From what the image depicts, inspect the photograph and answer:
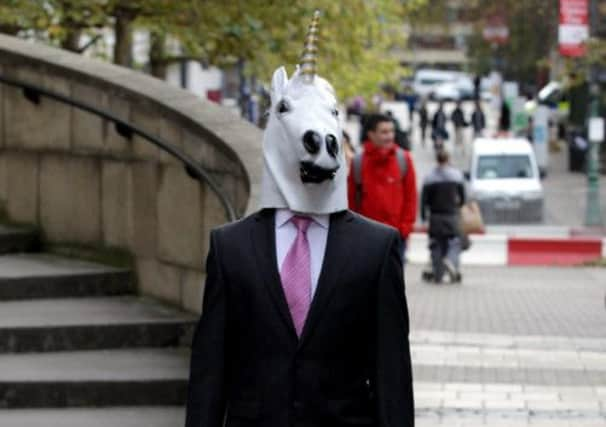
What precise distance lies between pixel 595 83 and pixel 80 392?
1174 inches

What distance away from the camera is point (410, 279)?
24891mm

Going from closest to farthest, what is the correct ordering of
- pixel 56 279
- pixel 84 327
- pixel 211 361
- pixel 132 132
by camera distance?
pixel 211 361 < pixel 84 327 < pixel 56 279 < pixel 132 132

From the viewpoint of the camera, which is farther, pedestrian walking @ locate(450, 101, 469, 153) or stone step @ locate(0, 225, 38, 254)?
pedestrian walking @ locate(450, 101, 469, 153)

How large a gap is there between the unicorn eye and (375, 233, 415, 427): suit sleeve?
1.43 ft

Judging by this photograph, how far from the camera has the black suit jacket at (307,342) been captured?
484 centimetres

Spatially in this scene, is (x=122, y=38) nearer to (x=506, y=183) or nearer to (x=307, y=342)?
(x=307, y=342)

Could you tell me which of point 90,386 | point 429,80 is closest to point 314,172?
point 90,386

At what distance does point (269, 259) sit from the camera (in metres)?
4.91

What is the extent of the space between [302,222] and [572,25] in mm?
30685

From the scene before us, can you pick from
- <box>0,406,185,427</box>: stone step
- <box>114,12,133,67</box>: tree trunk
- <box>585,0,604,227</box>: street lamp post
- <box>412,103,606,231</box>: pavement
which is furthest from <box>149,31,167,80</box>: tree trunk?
<box>0,406,185,427</box>: stone step

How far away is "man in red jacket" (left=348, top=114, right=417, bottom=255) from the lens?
13.0 m

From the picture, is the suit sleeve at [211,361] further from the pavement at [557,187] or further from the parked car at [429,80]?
the parked car at [429,80]

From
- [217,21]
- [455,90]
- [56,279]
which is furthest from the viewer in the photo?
[455,90]

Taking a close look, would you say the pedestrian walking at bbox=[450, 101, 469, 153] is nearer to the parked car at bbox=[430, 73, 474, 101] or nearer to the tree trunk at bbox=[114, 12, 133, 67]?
the parked car at bbox=[430, 73, 474, 101]
